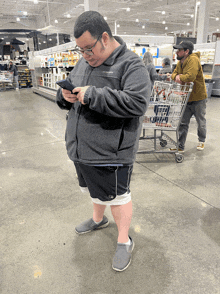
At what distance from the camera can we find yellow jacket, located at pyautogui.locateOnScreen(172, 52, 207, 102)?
125 inches

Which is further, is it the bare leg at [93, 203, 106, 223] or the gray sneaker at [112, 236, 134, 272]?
the bare leg at [93, 203, 106, 223]

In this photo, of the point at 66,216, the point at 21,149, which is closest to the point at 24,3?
the point at 21,149

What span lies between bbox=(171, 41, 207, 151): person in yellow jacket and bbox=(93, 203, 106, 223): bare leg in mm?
2170

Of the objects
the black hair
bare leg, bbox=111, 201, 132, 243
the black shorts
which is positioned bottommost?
bare leg, bbox=111, 201, 132, 243

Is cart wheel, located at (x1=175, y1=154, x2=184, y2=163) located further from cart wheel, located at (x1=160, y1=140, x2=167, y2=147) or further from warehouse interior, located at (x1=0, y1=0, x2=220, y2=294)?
cart wheel, located at (x1=160, y1=140, x2=167, y2=147)

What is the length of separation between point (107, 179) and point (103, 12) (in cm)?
2219

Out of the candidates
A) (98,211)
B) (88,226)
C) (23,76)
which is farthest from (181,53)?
(23,76)

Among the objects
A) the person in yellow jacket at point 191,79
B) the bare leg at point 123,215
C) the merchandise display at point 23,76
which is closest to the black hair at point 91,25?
the bare leg at point 123,215

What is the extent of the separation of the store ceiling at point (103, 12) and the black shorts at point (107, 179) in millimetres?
15366

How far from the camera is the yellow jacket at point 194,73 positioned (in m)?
3.18

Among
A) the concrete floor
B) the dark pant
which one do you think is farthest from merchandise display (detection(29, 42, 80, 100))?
the concrete floor

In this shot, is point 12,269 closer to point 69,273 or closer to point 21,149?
point 69,273

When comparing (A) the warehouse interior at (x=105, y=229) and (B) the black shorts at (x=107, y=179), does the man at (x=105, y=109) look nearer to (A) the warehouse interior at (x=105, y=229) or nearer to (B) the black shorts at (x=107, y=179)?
(B) the black shorts at (x=107, y=179)

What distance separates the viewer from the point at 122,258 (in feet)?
5.34
